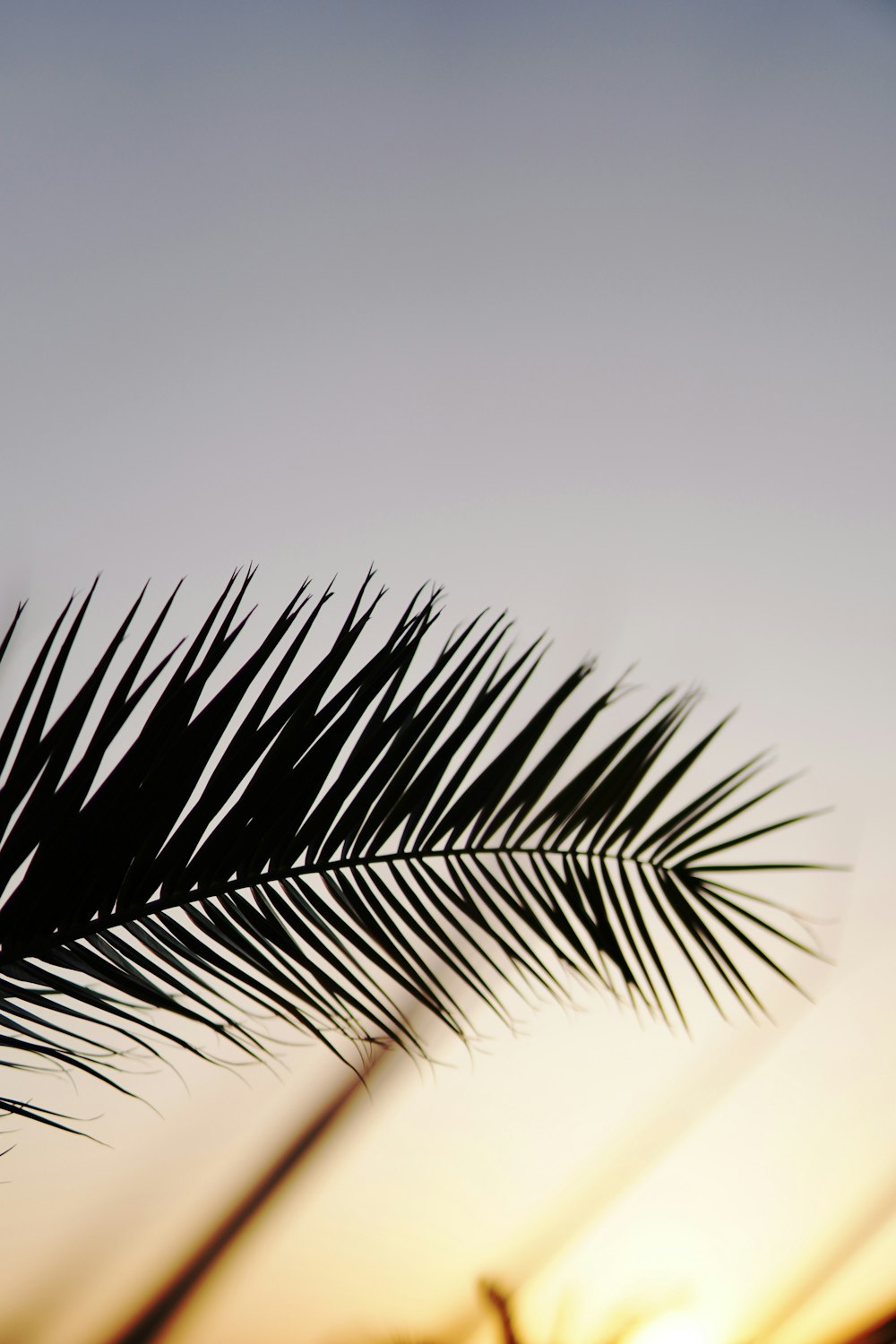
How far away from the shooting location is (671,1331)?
4.70ft

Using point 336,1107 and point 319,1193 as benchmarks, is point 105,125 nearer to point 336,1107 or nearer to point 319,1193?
point 336,1107

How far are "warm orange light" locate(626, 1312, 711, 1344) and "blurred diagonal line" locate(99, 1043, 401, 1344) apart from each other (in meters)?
0.62

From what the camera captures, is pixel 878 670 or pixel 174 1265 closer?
pixel 174 1265

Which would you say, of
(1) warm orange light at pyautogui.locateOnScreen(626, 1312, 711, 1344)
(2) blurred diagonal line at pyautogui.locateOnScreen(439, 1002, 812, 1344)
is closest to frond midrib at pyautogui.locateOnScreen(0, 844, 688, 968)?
(2) blurred diagonal line at pyautogui.locateOnScreen(439, 1002, 812, 1344)

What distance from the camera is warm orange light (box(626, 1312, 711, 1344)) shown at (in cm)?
142

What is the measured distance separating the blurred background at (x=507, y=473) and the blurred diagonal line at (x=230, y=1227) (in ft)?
0.09

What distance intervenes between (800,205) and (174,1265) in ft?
7.11

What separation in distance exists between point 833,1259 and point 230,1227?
104 cm

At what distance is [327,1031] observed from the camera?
139cm

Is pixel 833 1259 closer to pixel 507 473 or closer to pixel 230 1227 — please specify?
pixel 230 1227

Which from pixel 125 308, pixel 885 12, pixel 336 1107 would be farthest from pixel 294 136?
pixel 336 1107

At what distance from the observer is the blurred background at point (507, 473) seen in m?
1.35

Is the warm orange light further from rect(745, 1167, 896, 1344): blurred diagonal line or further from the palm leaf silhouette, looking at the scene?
the palm leaf silhouette

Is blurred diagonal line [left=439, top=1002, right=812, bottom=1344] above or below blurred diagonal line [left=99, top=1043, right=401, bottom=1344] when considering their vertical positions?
below
